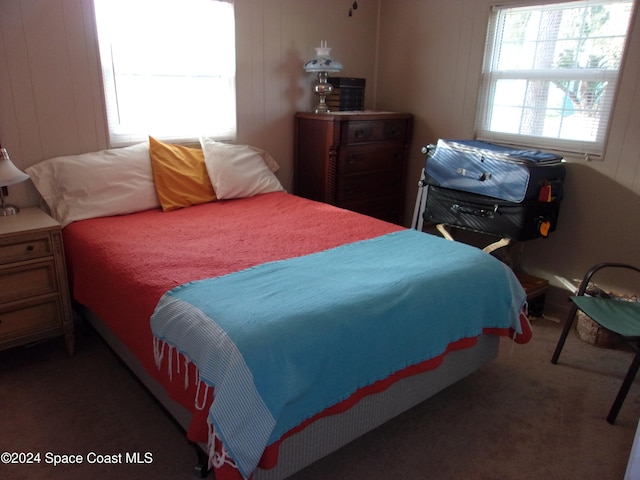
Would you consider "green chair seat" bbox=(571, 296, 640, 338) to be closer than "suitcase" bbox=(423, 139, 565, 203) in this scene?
Yes

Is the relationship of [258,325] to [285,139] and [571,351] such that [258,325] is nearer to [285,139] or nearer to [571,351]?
[571,351]

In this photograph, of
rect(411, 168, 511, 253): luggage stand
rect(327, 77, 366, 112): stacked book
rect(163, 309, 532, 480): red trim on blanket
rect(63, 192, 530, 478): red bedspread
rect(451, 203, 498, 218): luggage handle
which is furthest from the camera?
rect(327, 77, 366, 112): stacked book

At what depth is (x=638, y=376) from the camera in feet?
7.95

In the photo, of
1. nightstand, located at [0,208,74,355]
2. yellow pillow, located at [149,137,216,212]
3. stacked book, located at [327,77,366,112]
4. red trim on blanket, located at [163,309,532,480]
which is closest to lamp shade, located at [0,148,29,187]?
nightstand, located at [0,208,74,355]

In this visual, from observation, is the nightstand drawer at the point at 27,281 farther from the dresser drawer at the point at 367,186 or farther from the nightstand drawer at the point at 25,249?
the dresser drawer at the point at 367,186

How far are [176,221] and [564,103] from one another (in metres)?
2.41

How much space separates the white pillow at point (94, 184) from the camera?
2.50m

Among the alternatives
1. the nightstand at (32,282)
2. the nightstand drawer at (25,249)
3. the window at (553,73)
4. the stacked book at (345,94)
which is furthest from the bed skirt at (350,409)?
the stacked book at (345,94)

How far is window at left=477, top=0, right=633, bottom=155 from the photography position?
8.92 ft

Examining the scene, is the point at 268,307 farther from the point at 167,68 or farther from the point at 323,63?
the point at 323,63

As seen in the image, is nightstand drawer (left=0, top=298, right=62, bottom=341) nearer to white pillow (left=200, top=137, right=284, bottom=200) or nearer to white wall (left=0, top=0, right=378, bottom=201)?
white wall (left=0, top=0, right=378, bottom=201)

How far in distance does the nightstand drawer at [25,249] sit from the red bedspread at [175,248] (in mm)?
123

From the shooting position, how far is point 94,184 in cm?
256

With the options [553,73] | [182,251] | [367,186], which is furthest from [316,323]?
[553,73]
